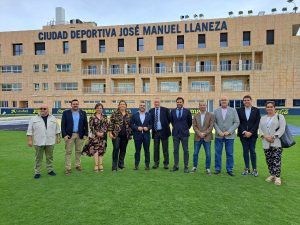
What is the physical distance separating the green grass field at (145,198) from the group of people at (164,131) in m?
0.48

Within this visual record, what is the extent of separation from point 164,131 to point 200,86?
3529cm

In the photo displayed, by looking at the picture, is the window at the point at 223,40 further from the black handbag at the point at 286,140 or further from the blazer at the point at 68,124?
the blazer at the point at 68,124

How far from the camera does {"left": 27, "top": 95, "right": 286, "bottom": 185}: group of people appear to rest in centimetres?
624

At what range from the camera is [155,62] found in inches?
1708

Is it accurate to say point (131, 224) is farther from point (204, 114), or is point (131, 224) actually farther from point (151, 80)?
point (151, 80)

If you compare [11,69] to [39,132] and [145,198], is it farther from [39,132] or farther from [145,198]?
[145,198]

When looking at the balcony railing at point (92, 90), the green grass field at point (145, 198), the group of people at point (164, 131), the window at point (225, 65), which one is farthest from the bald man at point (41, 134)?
the balcony railing at point (92, 90)

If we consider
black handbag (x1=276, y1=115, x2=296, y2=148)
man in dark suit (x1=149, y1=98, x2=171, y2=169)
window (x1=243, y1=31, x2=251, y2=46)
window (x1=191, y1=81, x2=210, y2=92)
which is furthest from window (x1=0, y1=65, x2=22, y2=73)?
black handbag (x1=276, y1=115, x2=296, y2=148)

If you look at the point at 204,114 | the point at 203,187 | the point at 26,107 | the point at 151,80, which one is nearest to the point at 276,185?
the point at 203,187

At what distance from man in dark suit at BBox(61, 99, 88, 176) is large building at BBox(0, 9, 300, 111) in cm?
3349

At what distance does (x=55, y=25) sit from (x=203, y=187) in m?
48.3

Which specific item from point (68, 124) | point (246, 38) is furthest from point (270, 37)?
point (68, 124)

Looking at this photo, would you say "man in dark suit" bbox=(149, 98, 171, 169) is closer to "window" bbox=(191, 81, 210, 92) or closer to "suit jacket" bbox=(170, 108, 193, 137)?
"suit jacket" bbox=(170, 108, 193, 137)

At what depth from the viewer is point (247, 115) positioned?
263 inches
